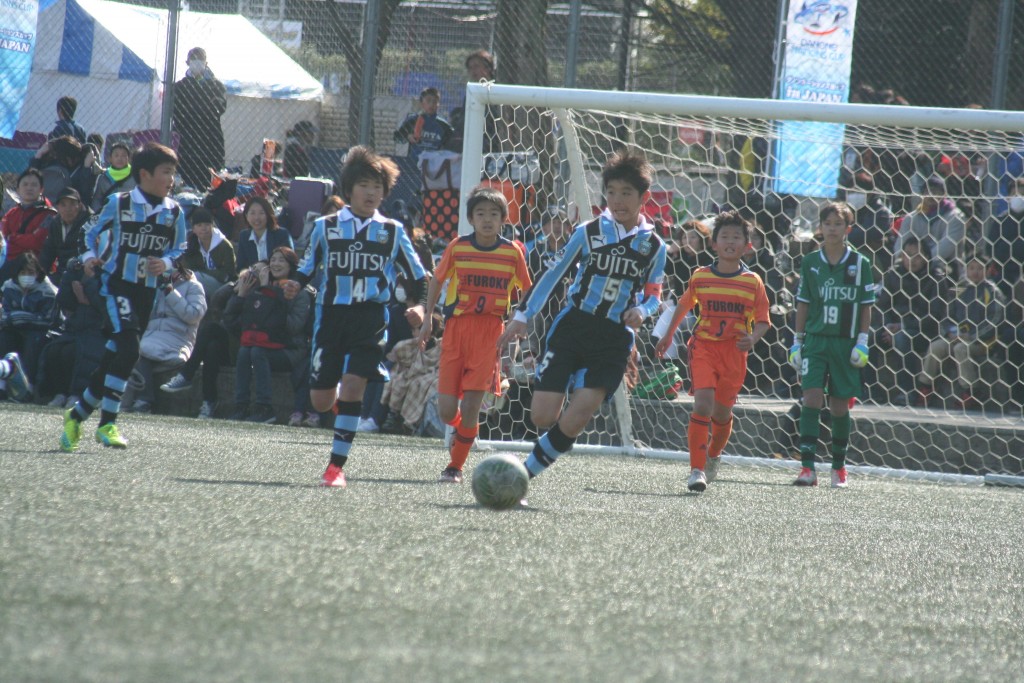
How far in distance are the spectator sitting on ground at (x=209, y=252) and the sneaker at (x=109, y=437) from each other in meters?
4.21

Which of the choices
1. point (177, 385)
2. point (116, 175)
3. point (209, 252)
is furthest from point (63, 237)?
point (177, 385)

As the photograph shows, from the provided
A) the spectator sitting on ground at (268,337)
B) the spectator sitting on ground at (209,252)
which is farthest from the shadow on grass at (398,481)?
the spectator sitting on ground at (209,252)

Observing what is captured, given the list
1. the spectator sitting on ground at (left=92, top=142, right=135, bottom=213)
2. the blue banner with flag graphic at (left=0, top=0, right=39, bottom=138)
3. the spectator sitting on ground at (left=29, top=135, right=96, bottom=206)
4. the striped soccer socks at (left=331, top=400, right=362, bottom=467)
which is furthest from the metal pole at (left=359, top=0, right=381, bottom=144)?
the striped soccer socks at (left=331, top=400, right=362, bottom=467)

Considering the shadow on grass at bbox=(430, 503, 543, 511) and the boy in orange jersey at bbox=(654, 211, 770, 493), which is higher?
the boy in orange jersey at bbox=(654, 211, 770, 493)

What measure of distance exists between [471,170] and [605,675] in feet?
19.0

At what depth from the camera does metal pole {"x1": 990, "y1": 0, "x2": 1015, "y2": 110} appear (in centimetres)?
990

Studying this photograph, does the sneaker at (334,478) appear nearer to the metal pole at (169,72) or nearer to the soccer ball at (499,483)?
the soccer ball at (499,483)

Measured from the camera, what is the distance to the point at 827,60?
10.4 m

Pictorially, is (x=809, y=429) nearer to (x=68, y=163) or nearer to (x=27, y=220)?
(x=27, y=220)

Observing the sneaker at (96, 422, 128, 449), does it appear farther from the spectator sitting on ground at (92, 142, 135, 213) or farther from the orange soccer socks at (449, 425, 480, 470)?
the spectator sitting on ground at (92, 142, 135, 213)

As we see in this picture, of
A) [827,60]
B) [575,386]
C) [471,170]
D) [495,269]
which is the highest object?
[827,60]

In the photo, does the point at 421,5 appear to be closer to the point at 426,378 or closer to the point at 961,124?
the point at 426,378

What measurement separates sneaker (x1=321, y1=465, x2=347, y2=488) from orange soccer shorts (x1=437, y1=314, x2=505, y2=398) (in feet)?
3.44

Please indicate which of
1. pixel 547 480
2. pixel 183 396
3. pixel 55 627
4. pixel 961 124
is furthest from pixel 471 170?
pixel 55 627
